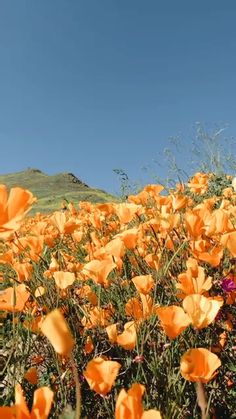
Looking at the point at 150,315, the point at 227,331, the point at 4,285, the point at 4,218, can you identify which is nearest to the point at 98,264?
the point at 150,315

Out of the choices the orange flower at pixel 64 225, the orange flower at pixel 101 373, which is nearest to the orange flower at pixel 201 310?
the orange flower at pixel 101 373

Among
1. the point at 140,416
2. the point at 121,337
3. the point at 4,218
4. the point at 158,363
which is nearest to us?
the point at 140,416

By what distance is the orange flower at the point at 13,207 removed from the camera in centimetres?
99

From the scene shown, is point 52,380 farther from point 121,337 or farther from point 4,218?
point 4,218

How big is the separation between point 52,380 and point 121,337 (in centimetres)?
54

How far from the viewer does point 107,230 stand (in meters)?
3.28

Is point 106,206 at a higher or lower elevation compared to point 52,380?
higher

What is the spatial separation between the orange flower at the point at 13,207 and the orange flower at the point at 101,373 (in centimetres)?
37

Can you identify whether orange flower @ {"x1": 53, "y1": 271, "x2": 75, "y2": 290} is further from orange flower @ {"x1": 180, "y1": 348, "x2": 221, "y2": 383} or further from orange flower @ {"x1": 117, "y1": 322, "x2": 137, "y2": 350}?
orange flower @ {"x1": 180, "y1": 348, "x2": 221, "y2": 383}

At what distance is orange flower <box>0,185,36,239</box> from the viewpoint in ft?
3.24

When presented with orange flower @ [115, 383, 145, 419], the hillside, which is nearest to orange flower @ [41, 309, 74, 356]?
orange flower @ [115, 383, 145, 419]

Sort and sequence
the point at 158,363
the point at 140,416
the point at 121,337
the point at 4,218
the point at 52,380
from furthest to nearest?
the point at 52,380 → the point at 158,363 → the point at 121,337 → the point at 4,218 → the point at 140,416

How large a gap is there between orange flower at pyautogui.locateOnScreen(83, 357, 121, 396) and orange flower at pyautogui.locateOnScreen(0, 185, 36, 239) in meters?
0.37

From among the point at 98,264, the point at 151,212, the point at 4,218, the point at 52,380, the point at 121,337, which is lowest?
the point at 52,380
